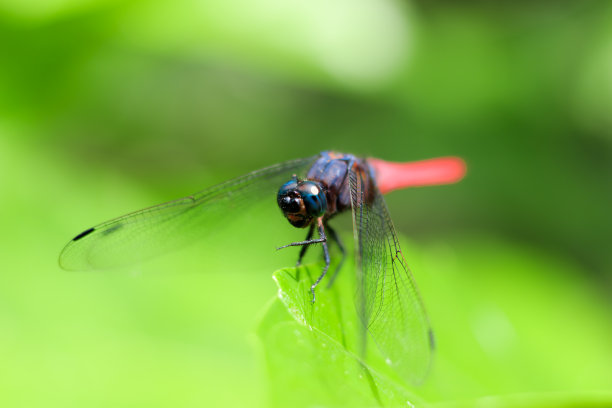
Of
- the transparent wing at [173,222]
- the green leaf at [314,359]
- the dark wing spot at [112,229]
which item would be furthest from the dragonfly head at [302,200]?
the dark wing spot at [112,229]

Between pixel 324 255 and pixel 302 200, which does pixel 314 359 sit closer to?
pixel 324 255

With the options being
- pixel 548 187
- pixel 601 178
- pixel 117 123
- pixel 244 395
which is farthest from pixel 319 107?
pixel 244 395

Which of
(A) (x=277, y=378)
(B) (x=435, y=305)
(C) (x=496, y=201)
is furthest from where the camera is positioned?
(C) (x=496, y=201)

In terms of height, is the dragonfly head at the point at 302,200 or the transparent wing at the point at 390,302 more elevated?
the dragonfly head at the point at 302,200

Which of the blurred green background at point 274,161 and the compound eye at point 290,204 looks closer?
the compound eye at point 290,204

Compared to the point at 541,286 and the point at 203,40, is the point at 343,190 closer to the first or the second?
the point at 203,40

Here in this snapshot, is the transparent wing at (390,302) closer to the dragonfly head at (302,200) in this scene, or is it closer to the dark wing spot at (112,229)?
the dragonfly head at (302,200)

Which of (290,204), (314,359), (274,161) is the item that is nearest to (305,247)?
(290,204)
